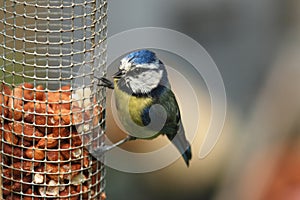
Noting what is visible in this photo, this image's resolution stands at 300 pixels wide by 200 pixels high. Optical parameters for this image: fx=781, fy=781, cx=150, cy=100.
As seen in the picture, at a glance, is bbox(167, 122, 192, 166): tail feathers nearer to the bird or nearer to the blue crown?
the bird

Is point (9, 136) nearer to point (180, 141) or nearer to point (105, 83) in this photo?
point (105, 83)

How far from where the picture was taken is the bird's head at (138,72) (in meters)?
2.27

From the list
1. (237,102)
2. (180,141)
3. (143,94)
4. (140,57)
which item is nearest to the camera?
(140,57)

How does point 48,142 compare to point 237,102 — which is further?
point 237,102

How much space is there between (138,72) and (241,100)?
2969mm

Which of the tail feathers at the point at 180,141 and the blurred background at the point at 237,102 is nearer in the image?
the tail feathers at the point at 180,141

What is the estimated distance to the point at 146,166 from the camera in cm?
408

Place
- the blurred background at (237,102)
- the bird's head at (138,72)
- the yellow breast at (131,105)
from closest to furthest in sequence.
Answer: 1. the bird's head at (138,72)
2. the yellow breast at (131,105)
3. the blurred background at (237,102)

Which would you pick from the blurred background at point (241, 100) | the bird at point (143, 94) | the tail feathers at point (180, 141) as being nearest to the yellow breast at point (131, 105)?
the bird at point (143, 94)

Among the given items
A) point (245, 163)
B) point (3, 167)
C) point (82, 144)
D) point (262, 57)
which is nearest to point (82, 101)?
point (82, 144)

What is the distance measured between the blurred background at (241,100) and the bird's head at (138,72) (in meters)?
1.67

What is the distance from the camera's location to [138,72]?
89.8 inches

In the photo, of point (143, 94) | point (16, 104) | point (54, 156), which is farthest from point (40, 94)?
point (143, 94)

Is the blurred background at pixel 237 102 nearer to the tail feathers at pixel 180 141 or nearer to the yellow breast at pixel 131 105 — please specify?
the tail feathers at pixel 180 141
